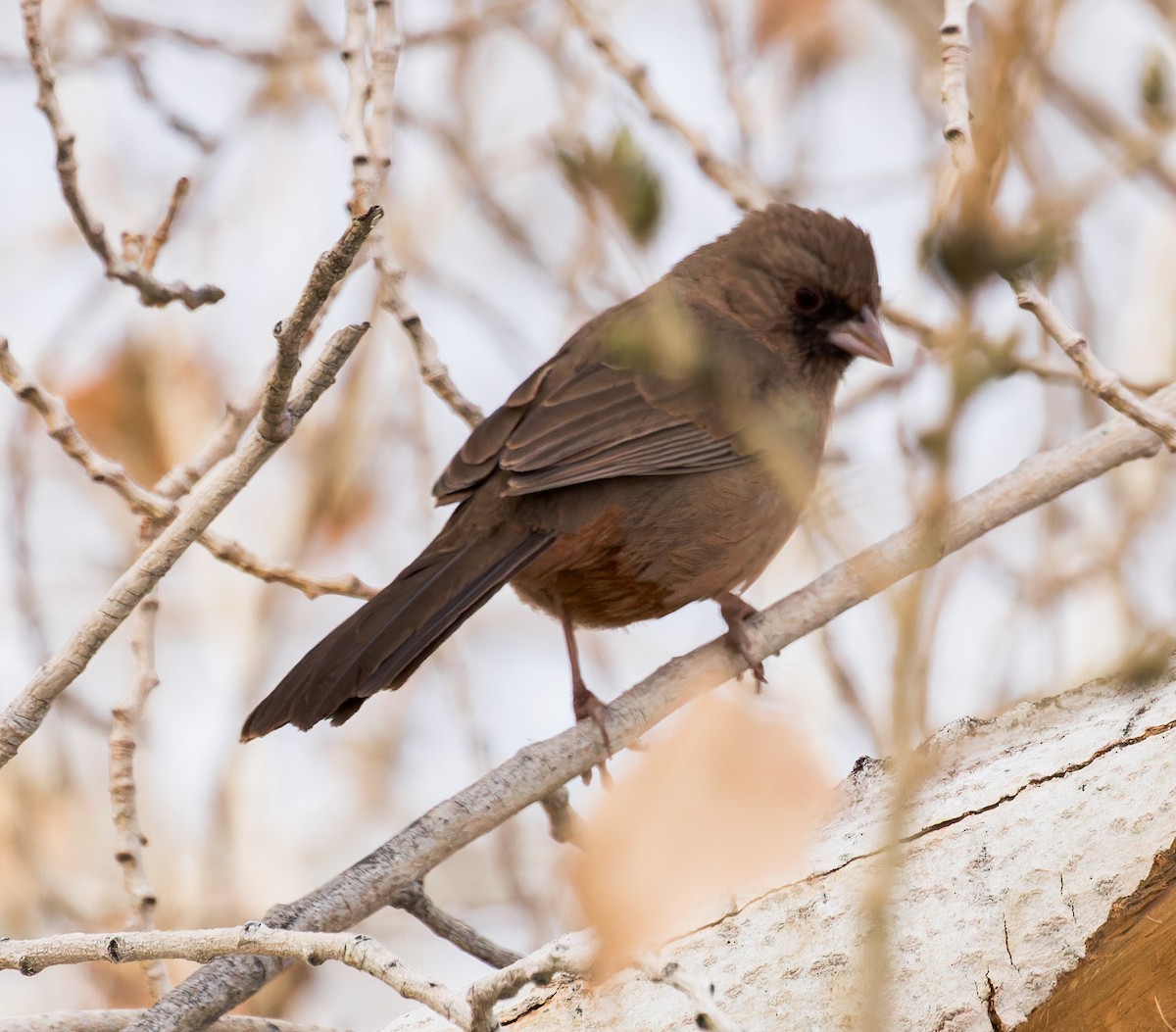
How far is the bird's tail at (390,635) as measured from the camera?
3438 mm

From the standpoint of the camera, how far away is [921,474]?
4.88 ft

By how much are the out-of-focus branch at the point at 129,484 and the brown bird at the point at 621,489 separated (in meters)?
0.18

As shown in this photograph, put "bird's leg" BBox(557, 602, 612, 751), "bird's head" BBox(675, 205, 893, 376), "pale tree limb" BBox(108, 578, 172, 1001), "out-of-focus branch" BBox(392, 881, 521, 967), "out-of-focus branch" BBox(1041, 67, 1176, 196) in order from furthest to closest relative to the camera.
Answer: "out-of-focus branch" BBox(1041, 67, 1176, 196)
"bird's head" BBox(675, 205, 893, 376)
"bird's leg" BBox(557, 602, 612, 751)
"out-of-focus branch" BBox(392, 881, 521, 967)
"pale tree limb" BBox(108, 578, 172, 1001)

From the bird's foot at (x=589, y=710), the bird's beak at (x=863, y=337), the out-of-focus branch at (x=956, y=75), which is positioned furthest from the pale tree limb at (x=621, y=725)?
the bird's beak at (x=863, y=337)

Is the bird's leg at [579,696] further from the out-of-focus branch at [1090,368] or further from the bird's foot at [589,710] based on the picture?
the out-of-focus branch at [1090,368]

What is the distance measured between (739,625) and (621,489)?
2.06ft

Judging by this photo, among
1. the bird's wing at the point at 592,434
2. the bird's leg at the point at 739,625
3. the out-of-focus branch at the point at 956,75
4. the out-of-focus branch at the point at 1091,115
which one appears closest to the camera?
the out-of-focus branch at the point at 956,75

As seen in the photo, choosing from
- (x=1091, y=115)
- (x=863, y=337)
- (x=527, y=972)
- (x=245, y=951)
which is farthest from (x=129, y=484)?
(x=1091, y=115)

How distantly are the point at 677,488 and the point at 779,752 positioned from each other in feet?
7.22

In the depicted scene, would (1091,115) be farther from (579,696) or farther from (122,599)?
(122,599)

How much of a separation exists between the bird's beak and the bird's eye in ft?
0.34

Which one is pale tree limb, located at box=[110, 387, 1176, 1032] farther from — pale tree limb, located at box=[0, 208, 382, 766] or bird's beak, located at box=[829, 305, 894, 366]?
bird's beak, located at box=[829, 305, 894, 366]

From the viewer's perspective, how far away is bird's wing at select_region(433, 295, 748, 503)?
158 inches

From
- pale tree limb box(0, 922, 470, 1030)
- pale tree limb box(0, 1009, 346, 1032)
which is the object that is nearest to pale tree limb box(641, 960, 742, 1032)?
pale tree limb box(0, 922, 470, 1030)
